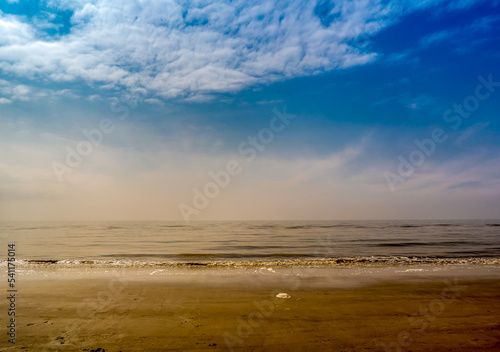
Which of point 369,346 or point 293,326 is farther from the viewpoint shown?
point 293,326

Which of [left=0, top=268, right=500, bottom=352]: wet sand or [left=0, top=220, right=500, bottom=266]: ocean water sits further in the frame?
[left=0, top=220, right=500, bottom=266]: ocean water

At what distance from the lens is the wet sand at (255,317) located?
555 centimetres

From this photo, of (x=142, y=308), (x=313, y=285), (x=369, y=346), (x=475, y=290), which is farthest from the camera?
(x=313, y=285)

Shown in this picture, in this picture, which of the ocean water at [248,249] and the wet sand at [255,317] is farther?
the ocean water at [248,249]

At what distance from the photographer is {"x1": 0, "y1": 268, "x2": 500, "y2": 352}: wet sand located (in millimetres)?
5551

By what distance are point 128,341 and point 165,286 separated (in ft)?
16.2

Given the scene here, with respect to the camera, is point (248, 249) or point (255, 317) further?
point (248, 249)

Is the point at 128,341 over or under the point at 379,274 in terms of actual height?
over

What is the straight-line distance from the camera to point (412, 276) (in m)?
12.5

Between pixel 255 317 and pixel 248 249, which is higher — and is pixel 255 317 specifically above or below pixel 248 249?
above

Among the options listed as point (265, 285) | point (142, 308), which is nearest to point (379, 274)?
point (265, 285)

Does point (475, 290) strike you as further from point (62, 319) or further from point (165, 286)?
point (62, 319)

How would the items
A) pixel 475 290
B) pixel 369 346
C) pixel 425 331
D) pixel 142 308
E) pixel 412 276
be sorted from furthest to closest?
pixel 412 276
pixel 475 290
pixel 142 308
pixel 425 331
pixel 369 346

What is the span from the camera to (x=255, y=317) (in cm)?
701
